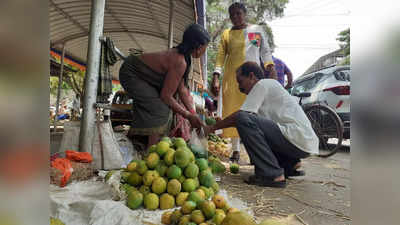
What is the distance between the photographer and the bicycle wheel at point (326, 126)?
4.58m

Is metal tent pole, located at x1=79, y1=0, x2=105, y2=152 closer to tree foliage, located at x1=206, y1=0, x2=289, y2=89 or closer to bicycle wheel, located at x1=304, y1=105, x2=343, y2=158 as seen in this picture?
bicycle wheel, located at x1=304, y1=105, x2=343, y2=158

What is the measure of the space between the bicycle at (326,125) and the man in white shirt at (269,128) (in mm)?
2306

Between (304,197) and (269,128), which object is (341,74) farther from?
Result: (304,197)

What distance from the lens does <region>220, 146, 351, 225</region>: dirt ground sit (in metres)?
1.79

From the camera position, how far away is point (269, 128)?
2670 millimetres

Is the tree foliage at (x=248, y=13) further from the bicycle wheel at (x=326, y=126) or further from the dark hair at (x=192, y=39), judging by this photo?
the dark hair at (x=192, y=39)

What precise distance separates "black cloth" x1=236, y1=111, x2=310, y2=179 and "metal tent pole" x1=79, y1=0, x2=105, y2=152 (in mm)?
1753

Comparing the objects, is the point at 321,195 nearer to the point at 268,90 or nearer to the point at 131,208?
the point at 268,90

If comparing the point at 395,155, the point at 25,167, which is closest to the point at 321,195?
the point at 395,155

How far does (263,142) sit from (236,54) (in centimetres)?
170

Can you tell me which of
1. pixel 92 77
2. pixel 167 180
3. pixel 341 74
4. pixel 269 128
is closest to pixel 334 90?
pixel 341 74

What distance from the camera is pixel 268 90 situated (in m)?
2.75

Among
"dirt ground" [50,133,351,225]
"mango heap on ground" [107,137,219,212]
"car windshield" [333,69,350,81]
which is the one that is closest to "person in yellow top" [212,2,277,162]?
"dirt ground" [50,133,351,225]

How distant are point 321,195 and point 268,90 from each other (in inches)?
47.1
